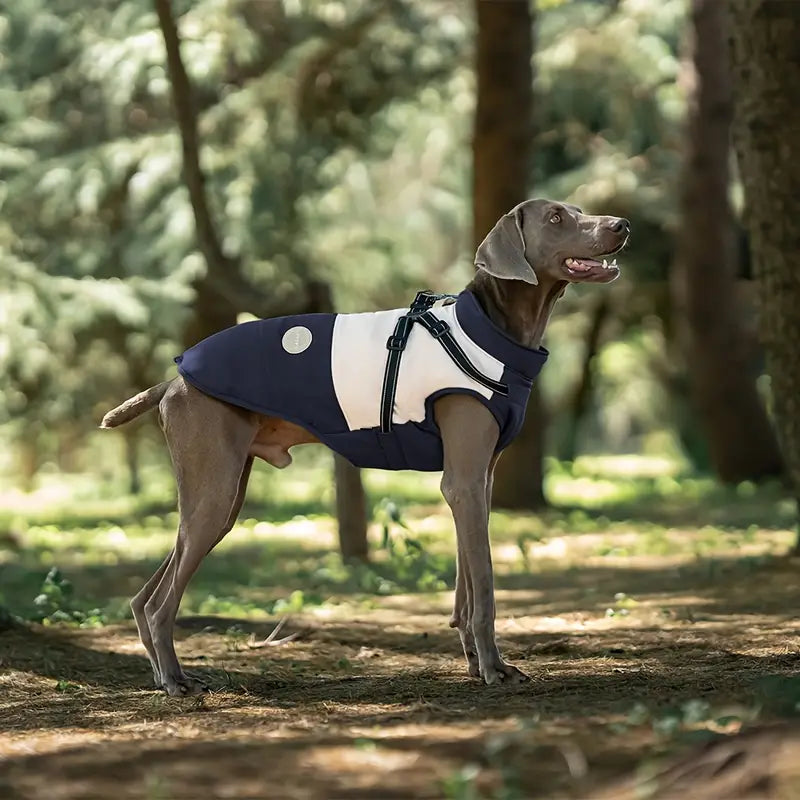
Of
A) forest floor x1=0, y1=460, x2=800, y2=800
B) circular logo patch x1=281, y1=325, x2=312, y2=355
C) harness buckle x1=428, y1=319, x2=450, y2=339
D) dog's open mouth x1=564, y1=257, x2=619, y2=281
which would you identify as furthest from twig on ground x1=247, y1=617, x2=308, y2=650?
dog's open mouth x1=564, y1=257, x2=619, y2=281

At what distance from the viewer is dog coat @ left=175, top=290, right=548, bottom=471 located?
5812 mm

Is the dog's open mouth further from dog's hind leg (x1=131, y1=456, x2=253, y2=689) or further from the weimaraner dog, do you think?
dog's hind leg (x1=131, y1=456, x2=253, y2=689)

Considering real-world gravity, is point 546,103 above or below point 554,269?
above

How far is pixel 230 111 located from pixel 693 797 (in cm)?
1454

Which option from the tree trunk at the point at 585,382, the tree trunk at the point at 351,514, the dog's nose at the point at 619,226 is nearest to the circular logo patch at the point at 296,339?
the dog's nose at the point at 619,226

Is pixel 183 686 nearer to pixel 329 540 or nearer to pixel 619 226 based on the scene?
pixel 619 226

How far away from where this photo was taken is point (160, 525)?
14977 millimetres

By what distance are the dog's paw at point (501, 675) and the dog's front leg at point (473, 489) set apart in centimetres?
2

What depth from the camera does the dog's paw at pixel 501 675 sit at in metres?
5.58

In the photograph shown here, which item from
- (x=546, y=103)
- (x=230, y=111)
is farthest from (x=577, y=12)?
(x=230, y=111)

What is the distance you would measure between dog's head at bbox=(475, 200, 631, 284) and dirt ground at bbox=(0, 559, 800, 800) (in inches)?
69.0

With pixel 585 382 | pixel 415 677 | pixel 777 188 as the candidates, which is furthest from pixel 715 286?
pixel 415 677

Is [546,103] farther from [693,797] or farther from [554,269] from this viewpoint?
[693,797]

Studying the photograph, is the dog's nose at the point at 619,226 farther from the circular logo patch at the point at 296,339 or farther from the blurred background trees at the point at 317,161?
the blurred background trees at the point at 317,161
